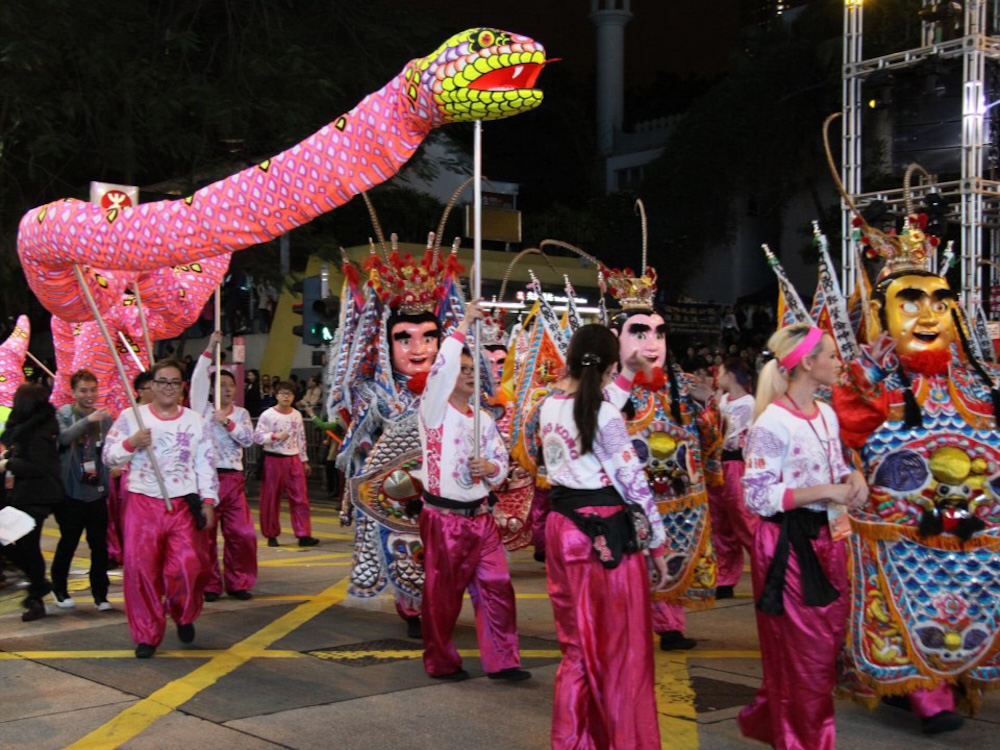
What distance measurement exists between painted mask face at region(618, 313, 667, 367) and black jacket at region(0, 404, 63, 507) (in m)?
3.96

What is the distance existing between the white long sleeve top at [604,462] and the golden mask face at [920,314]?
157cm

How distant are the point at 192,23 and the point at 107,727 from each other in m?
11.2

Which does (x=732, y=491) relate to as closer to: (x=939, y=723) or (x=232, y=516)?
(x=939, y=723)

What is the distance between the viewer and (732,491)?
29.1ft

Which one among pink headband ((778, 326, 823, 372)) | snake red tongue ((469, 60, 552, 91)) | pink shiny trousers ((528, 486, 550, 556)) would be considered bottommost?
pink shiny trousers ((528, 486, 550, 556))

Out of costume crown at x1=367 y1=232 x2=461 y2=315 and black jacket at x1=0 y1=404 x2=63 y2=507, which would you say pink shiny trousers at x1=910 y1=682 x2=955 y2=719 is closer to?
costume crown at x1=367 y1=232 x2=461 y2=315

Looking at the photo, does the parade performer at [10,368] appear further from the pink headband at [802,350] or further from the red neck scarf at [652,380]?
the pink headband at [802,350]

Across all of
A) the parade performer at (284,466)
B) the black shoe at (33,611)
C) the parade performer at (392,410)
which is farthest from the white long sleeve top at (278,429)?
the parade performer at (392,410)

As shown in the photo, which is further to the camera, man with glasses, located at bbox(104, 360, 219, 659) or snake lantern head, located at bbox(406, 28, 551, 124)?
man with glasses, located at bbox(104, 360, 219, 659)

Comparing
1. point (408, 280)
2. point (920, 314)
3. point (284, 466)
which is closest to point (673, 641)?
point (920, 314)

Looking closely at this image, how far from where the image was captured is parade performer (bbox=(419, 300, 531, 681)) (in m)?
6.32

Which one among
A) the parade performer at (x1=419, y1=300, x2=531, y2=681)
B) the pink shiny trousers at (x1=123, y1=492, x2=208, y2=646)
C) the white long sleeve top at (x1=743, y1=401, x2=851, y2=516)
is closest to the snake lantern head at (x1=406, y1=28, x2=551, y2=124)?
the parade performer at (x1=419, y1=300, x2=531, y2=681)

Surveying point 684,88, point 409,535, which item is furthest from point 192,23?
point 684,88

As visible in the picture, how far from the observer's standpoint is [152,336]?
420 inches
